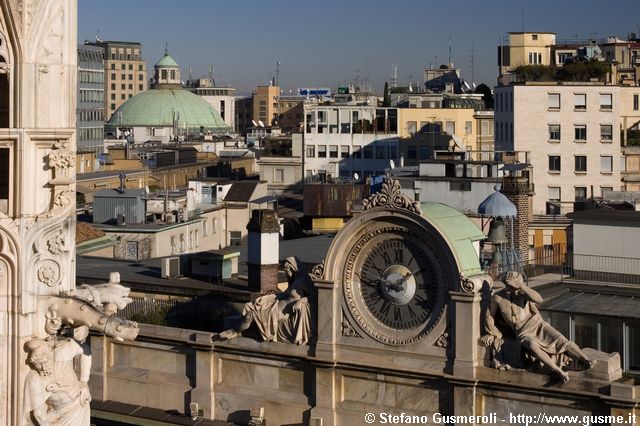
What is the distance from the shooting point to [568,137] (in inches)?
3435

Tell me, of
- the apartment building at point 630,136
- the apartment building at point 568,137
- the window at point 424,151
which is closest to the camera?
the apartment building at point 568,137

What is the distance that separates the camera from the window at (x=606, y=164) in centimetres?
8834

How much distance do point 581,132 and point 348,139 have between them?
128 ft

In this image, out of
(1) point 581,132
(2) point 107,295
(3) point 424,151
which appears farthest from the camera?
(3) point 424,151

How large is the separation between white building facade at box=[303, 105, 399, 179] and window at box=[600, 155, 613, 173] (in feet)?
108

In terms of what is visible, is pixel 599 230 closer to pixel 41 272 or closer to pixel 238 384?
pixel 238 384

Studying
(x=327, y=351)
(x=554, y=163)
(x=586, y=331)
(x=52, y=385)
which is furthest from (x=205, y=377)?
(x=554, y=163)

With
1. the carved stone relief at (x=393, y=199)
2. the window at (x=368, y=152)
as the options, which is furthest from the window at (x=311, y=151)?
the carved stone relief at (x=393, y=199)

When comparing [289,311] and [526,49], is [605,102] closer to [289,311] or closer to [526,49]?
[526,49]

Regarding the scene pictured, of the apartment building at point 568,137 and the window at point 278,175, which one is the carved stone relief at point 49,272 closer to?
the apartment building at point 568,137

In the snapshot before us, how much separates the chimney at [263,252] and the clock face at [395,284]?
5.20m

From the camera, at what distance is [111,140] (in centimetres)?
19762

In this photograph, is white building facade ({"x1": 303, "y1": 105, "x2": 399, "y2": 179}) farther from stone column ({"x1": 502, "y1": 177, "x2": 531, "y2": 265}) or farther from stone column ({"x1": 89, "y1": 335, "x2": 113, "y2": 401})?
stone column ({"x1": 89, "y1": 335, "x2": 113, "y2": 401})

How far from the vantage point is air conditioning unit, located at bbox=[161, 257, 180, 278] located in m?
34.6
